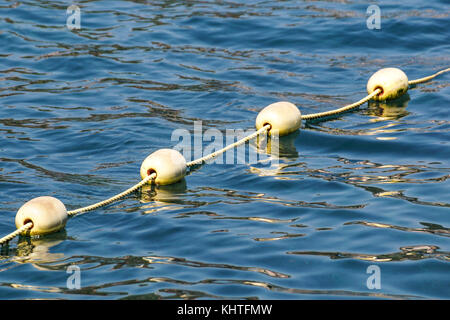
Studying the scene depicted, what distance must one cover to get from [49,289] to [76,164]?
2818 mm

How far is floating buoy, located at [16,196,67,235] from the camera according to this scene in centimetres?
592

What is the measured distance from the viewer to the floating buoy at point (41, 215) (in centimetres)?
592

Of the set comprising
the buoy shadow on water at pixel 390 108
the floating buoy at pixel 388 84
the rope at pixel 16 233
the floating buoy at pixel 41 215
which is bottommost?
the rope at pixel 16 233

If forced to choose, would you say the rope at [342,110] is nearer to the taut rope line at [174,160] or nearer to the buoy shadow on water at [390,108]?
the taut rope line at [174,160]

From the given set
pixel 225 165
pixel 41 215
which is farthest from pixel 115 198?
pixel 225 165

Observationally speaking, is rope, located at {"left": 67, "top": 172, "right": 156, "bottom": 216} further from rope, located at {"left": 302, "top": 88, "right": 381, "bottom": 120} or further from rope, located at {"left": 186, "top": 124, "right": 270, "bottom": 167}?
rope, located at {"left": 302, "top": 88, "right": 381, "bottom": 120}

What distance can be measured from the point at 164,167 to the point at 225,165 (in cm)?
87

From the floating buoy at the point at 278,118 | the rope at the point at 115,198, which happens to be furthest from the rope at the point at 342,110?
the rope at the point at 115,198

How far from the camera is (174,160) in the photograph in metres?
7.04

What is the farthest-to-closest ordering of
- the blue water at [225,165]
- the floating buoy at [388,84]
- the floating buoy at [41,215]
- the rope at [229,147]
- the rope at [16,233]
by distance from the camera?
1. the floating buoy at [388,84]
2. the rope at [229,147]
3. the floating buoy at [41,215]
4. the rope at [16,233]
5. the blue water at [225,165]

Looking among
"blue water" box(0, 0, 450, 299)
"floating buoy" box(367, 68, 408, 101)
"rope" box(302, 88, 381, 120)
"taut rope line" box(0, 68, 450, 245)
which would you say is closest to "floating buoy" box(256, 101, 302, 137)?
"taut rope line" box(0, 68, 450, 245)

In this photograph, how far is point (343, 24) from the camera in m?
12.5

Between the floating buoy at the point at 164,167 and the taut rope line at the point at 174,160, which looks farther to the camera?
the floating buoy at the point at 164,167
